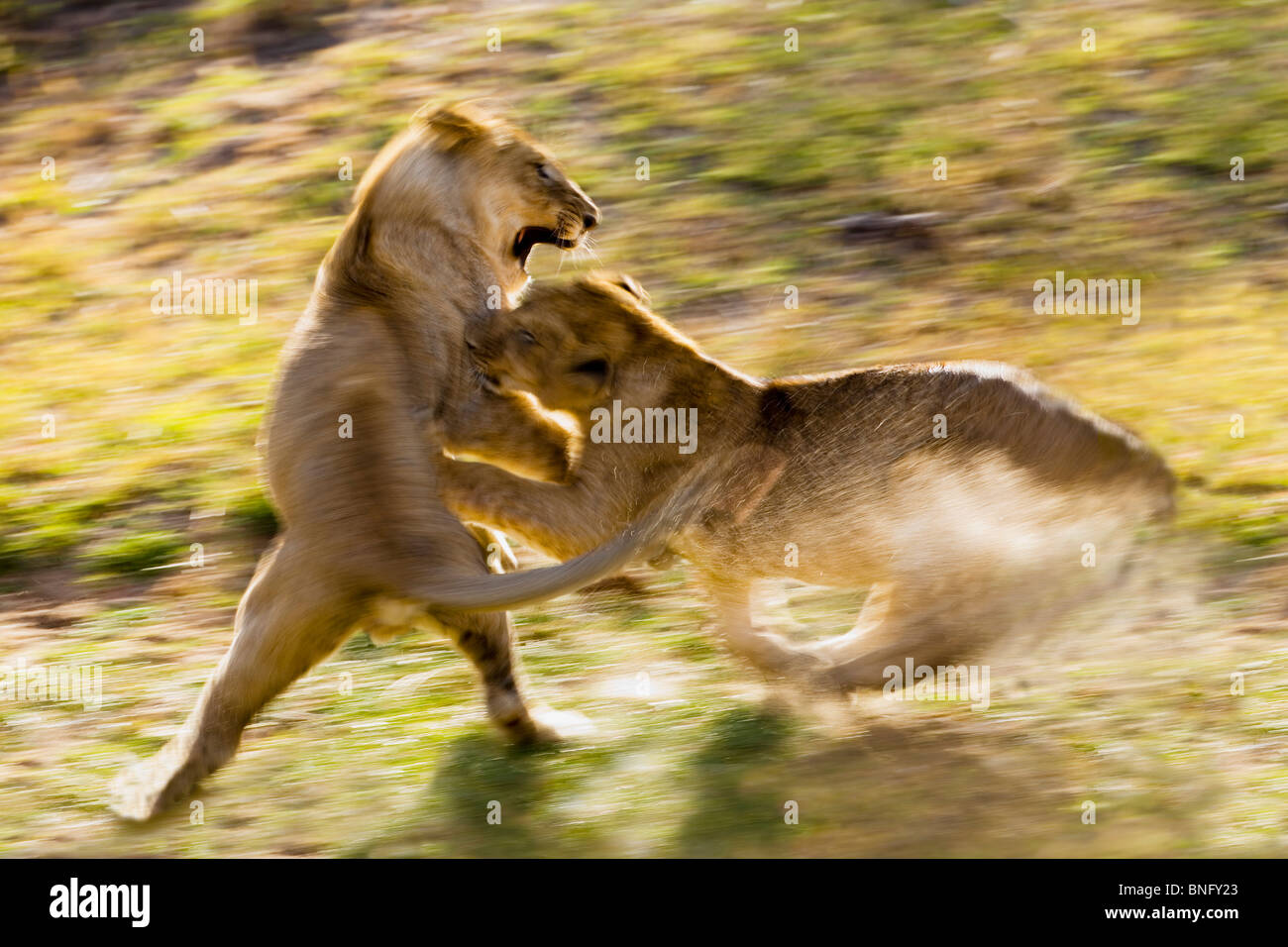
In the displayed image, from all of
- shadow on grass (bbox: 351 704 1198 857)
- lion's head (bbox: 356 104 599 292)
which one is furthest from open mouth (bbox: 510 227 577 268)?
shadow on grass (bbox: 351 704 1198 857)

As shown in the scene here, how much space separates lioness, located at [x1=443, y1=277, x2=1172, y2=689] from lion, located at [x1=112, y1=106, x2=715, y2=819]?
14cm

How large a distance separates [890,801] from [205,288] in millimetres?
4463

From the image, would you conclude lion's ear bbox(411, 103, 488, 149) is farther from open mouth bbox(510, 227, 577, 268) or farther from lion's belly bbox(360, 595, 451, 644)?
lion's belly bbox(360, 595, 451, 644)

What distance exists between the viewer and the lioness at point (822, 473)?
448cm

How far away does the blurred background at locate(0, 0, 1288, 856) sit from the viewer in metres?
4.42

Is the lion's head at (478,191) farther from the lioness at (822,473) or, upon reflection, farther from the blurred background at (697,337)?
the blurred background at (697,337)

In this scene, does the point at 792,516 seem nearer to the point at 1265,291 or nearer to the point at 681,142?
the point at 1265,291

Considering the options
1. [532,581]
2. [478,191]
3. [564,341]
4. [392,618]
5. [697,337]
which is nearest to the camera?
[532,581]

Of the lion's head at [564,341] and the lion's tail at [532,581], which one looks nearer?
the lion's tail at [532,581]

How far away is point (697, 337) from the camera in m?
6.79

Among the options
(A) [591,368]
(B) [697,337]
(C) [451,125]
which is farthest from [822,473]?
(B) [697,337]

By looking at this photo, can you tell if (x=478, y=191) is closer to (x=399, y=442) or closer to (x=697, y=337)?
(x=399, y=442)

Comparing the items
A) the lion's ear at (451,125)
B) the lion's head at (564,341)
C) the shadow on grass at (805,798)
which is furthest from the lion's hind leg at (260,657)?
the lion's ear at (451,125)

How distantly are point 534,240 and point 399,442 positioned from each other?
113 cm
